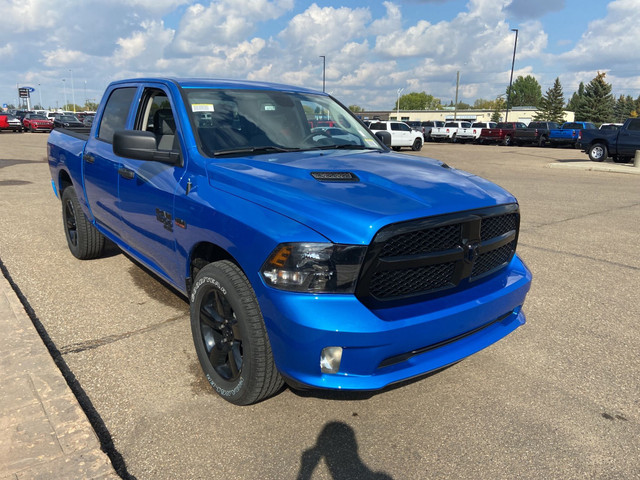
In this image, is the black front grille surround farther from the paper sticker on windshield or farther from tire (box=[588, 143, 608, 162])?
tire (box=[588, 143, 608, 162])

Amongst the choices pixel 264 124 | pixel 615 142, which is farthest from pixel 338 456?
pixel 615 142

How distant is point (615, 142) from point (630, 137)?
62 centimetres

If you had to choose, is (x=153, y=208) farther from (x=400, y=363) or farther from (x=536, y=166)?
(x=536, y=166)

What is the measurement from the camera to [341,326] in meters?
2.29

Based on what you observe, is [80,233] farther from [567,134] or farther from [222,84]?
[567,134]

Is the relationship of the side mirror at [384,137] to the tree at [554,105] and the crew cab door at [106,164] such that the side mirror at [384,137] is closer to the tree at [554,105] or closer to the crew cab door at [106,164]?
Result: the crew cab door at [106,164]

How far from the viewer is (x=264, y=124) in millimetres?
3680

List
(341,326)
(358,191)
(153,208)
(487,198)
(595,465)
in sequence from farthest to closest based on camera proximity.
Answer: (153,208)
(487,198)
(358,191)
(595,465)
(341,326)

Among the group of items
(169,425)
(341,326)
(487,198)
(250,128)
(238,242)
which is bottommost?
(169,425)

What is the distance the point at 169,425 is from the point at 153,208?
1.49 meters

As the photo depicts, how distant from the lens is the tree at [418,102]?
571 ft

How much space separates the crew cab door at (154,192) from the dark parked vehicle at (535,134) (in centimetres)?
3362

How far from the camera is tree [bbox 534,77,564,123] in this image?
81.6 meters

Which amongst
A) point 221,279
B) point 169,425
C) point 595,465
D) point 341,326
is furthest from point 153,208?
point 595,465
